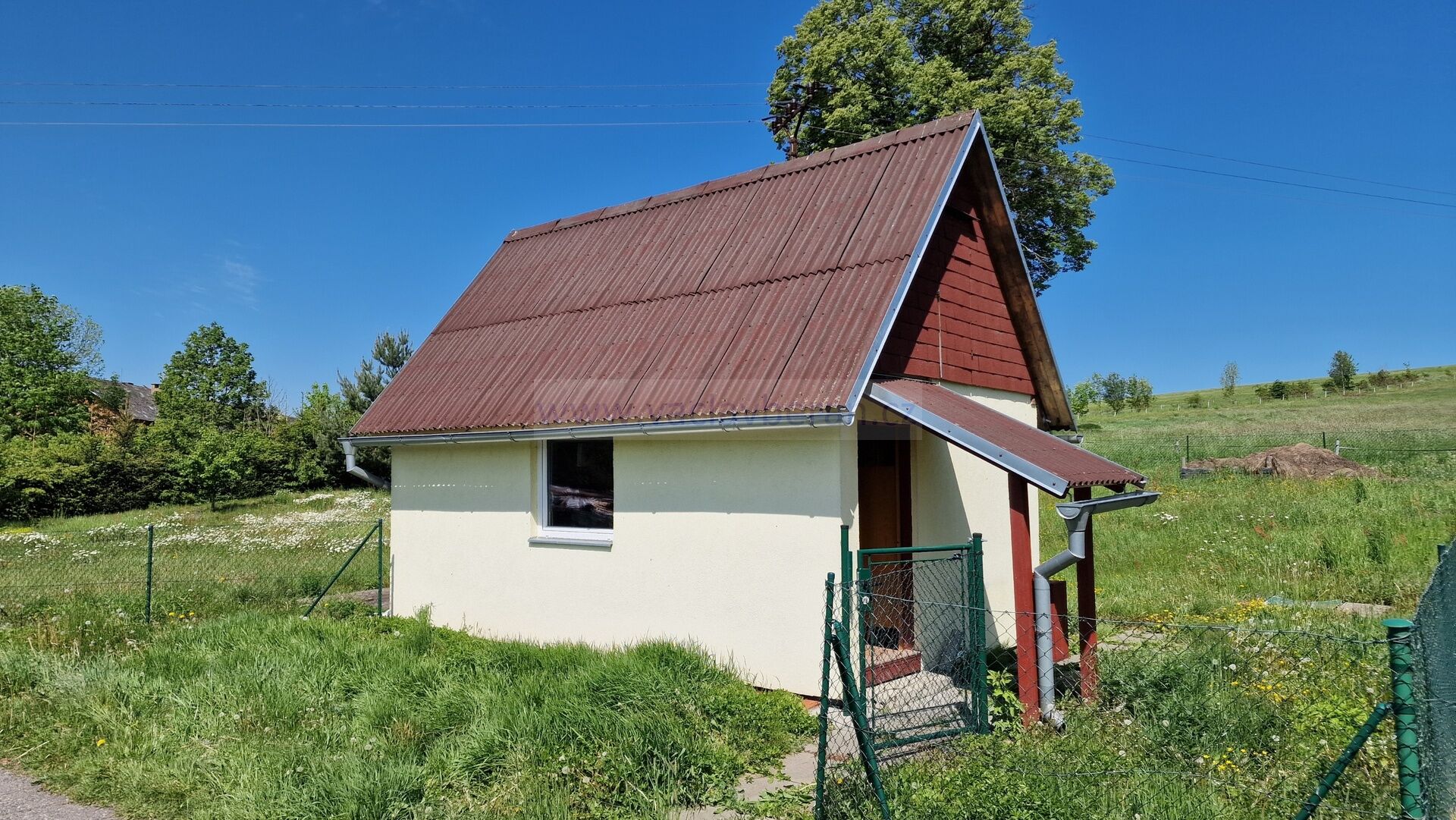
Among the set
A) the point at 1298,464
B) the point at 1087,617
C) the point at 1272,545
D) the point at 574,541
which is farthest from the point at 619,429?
the point at 1298,464

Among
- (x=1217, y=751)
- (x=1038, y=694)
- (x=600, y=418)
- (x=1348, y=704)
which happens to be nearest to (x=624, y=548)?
(x=600, y=418)

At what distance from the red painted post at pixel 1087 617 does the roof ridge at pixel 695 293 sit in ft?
8.96

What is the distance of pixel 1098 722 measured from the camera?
223 inches

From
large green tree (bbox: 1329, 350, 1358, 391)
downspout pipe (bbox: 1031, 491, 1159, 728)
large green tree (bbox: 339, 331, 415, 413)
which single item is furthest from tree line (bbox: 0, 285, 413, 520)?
large green tree (bbox: 1329, 350, 1358, 391)

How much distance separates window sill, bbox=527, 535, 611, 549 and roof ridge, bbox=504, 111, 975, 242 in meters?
4.87

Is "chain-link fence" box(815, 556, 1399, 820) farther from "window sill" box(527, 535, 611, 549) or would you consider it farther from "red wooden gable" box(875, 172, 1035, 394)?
"window sill" box(527, 535, 611, 549)

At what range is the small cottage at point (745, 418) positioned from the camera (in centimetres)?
666

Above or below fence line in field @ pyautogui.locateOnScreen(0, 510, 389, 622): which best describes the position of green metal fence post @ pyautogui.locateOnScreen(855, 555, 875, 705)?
above

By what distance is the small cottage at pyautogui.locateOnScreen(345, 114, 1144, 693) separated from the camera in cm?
666

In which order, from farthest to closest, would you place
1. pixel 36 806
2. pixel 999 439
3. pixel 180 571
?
pixel 180 571 → pixel 999 439 → pixel 36 806

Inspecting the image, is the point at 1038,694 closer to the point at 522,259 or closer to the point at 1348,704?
the point at 1348,704

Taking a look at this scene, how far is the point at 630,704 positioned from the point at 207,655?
14.9 ft

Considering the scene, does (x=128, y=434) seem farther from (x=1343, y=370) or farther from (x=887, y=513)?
(x=1343, y=370)

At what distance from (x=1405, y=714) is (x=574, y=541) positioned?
678cm
